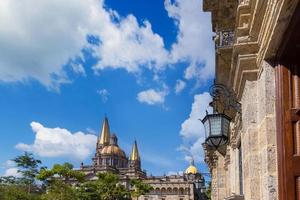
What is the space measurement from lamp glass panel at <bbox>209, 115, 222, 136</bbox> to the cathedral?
74190 millimetres

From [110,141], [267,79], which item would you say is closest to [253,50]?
[267,79]

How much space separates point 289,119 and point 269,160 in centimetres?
41

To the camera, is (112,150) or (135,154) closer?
(112,150)

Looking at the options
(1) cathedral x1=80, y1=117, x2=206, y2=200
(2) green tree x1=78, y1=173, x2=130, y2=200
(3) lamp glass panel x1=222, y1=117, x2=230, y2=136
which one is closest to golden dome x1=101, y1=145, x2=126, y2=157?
(1) cathedral x1=80, y1=117, x2=206, y2=200

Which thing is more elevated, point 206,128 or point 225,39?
point 225,39

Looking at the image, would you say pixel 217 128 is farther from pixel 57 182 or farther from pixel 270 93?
pixel 57 182

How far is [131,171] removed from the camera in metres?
106

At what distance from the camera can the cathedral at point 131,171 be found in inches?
3762

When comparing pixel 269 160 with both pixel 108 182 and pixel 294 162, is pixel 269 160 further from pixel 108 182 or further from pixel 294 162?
pixel 108 182

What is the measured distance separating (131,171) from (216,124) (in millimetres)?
98551

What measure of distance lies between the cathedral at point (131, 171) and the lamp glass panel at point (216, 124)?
243ft

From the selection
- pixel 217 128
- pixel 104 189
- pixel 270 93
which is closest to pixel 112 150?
pixel 104 189

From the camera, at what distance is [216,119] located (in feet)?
29.1

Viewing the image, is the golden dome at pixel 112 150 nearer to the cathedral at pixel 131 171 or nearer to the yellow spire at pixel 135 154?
the cathedral at pixel 131 171
